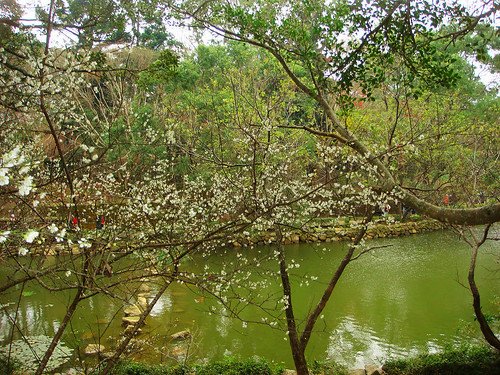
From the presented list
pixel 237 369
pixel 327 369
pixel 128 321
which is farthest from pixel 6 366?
pixel 327 369

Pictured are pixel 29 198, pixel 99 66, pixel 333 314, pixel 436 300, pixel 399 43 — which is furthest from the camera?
pixel 436 300

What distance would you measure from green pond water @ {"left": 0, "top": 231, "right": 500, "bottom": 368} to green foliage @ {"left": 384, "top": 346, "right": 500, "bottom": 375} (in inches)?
34.0

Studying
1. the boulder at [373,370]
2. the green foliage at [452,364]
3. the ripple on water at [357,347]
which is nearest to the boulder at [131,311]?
the ripple on water at [357,347]

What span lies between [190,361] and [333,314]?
294cm

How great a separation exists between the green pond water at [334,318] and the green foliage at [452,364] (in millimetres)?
864

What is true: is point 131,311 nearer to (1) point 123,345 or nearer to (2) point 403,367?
(1) point 123,345

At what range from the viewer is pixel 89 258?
273cm

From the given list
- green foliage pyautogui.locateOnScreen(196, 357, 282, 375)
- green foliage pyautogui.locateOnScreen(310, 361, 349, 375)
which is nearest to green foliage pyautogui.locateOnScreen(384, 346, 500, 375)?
green foliage pyautogui.locateOnScreen(310, 361, 349, 375)

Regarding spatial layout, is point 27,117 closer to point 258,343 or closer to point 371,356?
point 258,343

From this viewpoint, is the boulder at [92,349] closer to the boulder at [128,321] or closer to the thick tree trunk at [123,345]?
the boulder at [128,321]

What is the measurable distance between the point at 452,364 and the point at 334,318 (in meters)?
2.77

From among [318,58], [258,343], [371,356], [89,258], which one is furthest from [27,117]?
[371,356]

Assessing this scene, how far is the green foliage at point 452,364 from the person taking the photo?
4.61 metres

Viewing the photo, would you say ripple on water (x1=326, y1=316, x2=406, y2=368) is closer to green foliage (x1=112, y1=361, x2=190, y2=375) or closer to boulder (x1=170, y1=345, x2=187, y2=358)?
boulder (x1=170, y1=345, x2=187, y2=358)
